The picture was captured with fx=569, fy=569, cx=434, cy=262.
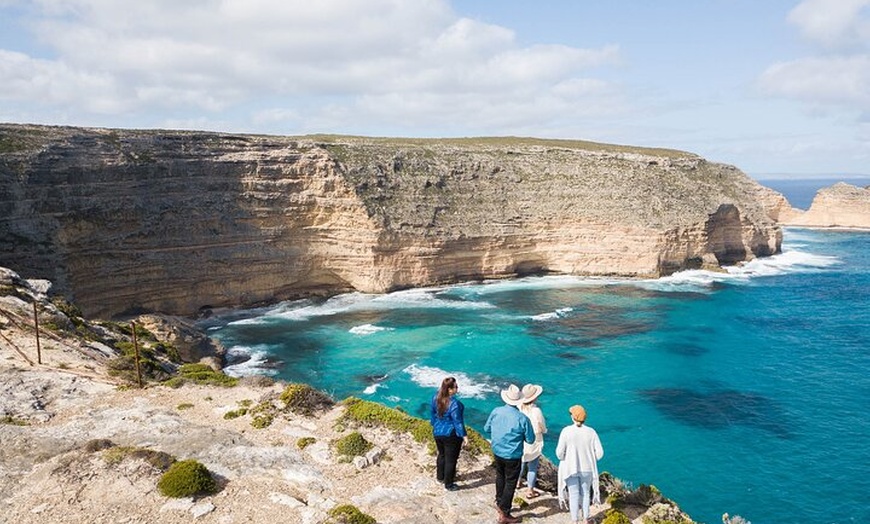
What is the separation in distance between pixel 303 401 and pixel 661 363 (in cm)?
3198

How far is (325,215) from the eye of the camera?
62625 mm

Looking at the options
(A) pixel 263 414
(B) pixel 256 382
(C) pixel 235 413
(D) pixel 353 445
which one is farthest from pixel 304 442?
(B) pixel 256 382

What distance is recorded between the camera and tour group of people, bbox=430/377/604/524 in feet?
36.9

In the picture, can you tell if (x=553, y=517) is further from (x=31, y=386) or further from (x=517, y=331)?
(x=517, y=331)

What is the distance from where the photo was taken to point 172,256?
54031mm

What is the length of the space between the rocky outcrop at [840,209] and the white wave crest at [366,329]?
11423cm

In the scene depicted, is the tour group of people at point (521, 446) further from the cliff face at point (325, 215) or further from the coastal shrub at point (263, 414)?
the cliff face at point (325, 215)

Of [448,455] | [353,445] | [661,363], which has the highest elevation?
[448,455]

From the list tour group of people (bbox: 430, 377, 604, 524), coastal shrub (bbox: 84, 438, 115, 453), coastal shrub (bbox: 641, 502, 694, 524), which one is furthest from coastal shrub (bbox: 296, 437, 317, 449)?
coastal shrub (bbox: 641, 502, 694, 524)

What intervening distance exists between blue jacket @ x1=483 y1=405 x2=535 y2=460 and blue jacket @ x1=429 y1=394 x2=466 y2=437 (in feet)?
3.32

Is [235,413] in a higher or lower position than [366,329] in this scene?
higher

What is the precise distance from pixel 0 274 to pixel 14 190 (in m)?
21.4

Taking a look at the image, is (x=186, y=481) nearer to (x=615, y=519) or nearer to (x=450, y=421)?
(x=450, y=421)

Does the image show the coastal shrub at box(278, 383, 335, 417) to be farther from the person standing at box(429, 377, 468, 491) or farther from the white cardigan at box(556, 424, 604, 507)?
the white cardigan at box(556, 424, 604, 507)
